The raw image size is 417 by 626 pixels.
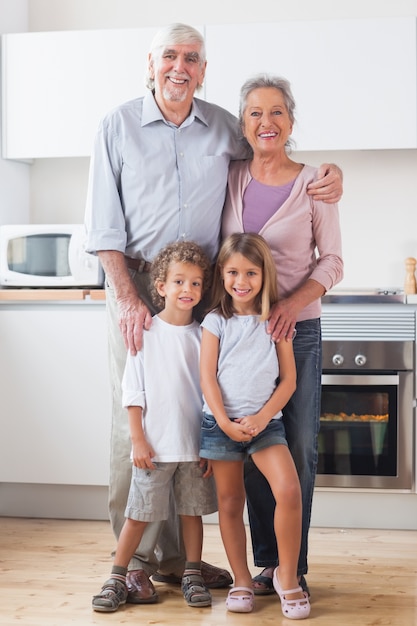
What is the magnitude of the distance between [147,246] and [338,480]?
135 cm

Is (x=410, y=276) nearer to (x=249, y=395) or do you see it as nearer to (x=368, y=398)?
(x=368, y=398)

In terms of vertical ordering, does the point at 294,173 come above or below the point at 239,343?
above

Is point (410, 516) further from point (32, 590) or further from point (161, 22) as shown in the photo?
point (161, 22)

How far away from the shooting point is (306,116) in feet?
12.0

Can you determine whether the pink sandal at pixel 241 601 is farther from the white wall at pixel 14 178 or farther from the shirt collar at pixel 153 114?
the white wall at pixel 14 178

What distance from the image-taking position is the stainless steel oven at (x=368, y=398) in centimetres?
338

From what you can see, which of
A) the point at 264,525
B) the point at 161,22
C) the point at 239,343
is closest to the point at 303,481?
the point at 264,525

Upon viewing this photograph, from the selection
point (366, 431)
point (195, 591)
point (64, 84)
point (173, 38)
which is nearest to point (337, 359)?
point (366, 431)

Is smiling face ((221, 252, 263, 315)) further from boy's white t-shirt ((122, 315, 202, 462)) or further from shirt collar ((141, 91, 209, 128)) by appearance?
shirt collar ((141, 91, 209, 128))

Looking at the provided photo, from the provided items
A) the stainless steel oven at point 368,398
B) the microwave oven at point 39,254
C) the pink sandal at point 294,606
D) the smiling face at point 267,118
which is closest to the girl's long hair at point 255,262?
the smiling face at point 267,118

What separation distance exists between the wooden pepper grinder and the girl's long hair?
4.79ft

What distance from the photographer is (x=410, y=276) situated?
379 cm

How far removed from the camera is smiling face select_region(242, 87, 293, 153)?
2.44m

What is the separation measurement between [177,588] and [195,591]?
18 cm
